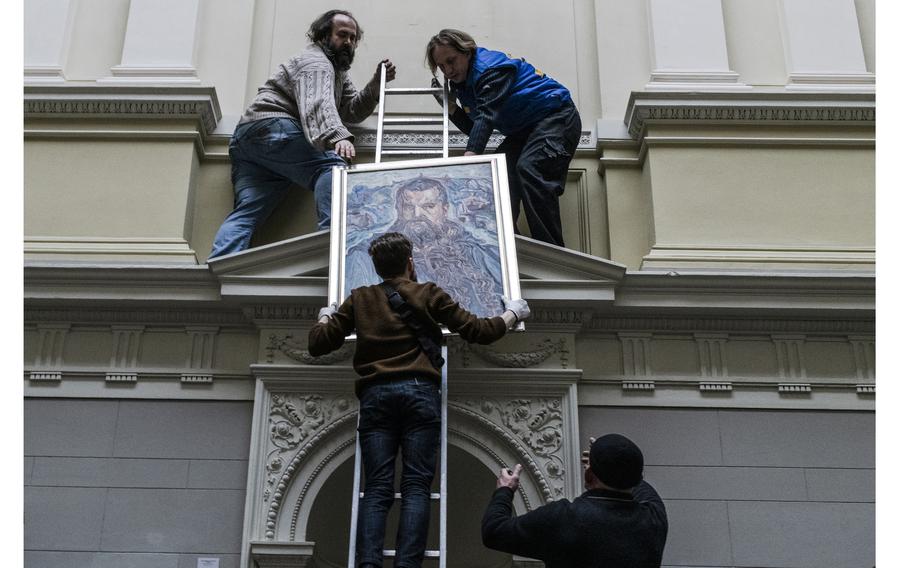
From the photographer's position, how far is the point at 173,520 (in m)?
6.21

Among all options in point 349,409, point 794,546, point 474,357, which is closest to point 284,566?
point 349,409

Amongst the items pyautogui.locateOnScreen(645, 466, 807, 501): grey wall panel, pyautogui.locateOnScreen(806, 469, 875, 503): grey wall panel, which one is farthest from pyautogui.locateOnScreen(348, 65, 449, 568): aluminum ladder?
pyautogui.locateOnScreen(806, 469, 875, 503): grey wall panel

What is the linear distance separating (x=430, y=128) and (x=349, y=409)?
2245 millimetres

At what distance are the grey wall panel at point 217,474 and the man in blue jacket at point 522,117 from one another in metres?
2.25

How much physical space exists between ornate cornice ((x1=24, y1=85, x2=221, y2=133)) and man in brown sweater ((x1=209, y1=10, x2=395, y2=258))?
0.33m

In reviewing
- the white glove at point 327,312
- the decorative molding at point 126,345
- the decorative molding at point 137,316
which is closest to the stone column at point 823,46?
the white glove at point 327,312

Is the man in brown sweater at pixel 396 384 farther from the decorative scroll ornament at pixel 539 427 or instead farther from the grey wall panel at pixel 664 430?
the grey wall panel at pixel 664 430

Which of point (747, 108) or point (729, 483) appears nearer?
point (729, 483)

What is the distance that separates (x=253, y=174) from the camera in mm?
7316

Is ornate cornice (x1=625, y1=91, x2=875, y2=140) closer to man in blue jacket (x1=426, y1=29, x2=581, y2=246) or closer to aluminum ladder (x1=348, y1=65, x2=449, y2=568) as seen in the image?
man in blue jacket (x1=426, y1=29, x2=581, y2=246)

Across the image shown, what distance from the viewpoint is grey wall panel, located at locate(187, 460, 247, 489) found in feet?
20.7

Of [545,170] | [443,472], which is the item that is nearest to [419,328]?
[443,472]

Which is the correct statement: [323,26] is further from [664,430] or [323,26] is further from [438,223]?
[664,430]

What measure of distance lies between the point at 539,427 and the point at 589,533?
2.11m
